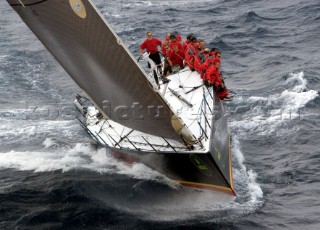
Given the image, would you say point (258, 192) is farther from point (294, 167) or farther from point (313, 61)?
Answer: point (313, 61)

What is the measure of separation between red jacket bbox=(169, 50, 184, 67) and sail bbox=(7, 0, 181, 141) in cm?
443

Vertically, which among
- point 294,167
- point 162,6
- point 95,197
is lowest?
point 162,6

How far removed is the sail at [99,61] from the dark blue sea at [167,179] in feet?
6.82

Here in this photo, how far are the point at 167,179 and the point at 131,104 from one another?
8.57 feet

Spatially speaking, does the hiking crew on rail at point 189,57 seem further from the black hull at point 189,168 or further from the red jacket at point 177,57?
the black hull at point 189,168

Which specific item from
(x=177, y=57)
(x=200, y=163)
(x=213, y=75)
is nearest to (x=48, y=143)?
(x=177, y=57)

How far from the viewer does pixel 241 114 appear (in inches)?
783

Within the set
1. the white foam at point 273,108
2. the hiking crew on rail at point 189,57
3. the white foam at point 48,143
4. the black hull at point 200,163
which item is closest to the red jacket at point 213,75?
Result: the hiking crew on rail at point 189,57

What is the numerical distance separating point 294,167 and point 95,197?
564 centimetres

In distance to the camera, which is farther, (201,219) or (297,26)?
(297,26)

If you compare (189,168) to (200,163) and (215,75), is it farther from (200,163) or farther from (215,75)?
(215,75)

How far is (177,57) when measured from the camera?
60.7 feet

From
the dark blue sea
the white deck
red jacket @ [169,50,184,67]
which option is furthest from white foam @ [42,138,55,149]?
red jacket @ [169,50,184,67]

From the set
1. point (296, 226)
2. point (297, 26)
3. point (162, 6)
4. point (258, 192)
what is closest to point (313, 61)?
point (297, 26)
